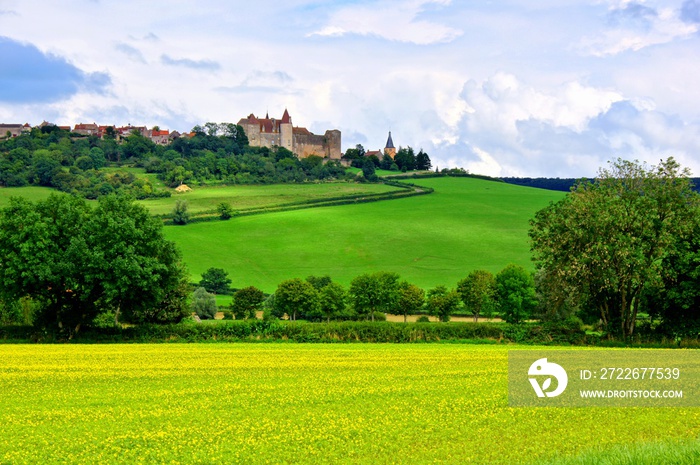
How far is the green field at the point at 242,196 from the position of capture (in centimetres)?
16725

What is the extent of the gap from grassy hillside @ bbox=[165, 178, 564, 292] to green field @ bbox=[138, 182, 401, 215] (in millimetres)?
11131

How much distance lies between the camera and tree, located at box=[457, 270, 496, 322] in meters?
91.5

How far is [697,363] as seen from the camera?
1399 inches

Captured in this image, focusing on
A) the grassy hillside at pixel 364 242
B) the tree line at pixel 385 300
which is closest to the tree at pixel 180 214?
the grassy hillside at pixel 364 242

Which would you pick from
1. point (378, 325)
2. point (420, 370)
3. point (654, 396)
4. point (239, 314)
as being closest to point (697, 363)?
point (654, 396)

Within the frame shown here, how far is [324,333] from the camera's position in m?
53.3

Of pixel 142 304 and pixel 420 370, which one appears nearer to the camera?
pixel 420 370

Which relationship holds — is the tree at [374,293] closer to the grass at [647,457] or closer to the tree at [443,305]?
the tree at [443,305]

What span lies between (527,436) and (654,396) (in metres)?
7.96

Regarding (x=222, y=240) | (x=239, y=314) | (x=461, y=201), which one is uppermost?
(x=461, y=201)

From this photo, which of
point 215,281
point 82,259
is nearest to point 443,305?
point 215,281

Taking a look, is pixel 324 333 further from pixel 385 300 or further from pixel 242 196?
pixel 242 196

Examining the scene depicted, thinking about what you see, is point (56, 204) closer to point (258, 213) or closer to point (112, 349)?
point (112, 349)

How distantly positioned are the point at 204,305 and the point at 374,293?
77.9 ft
